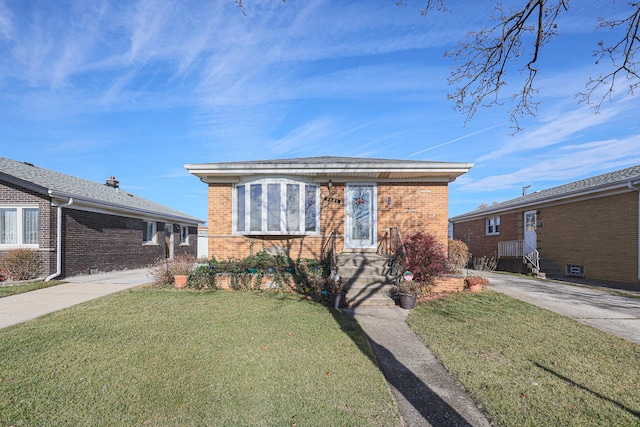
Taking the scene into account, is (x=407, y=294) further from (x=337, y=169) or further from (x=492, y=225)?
(x=492, y=225)

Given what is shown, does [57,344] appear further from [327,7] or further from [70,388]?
[327,7]

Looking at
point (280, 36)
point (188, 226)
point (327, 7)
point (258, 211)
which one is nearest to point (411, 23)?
point (327, 7)

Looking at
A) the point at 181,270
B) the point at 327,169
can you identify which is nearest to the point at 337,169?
the point at 327,169

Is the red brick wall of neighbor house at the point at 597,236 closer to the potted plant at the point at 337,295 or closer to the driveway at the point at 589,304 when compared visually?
the driveway at the point at 589,304

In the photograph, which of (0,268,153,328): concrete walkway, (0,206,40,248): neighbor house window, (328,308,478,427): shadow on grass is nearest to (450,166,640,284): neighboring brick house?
(328,308,478,427): shadow on grass

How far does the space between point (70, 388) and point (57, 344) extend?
5.90ft

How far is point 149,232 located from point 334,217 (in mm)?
11796

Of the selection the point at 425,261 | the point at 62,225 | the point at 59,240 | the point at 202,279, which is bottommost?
the point at 202,279

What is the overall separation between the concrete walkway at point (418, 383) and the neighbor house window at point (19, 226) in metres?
12.5

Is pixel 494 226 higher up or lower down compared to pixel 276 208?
lower down

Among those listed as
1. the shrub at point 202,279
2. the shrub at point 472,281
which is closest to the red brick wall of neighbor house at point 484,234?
the shrub at point 472,281

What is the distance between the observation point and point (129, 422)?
8.95ft

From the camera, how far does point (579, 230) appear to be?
13.2 metres

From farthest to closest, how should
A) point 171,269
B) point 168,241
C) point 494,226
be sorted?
1. point 494,226
2. point 168,241
3. point 171,269
